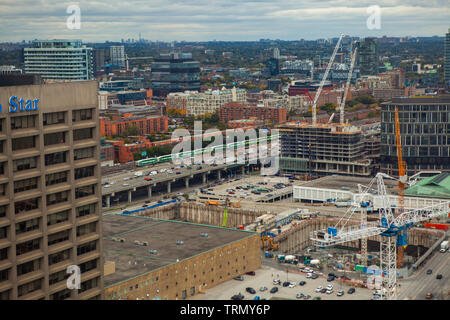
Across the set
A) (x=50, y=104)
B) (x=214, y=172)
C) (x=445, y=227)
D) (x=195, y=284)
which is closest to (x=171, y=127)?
(x=214, y=172)

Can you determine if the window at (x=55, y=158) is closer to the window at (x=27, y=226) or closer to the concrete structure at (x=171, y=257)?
the window at (x=27, y=226)

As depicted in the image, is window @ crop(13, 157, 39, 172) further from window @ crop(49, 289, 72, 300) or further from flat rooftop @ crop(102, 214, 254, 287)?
flat rooftop @ crop(102, 214, 254, 287)

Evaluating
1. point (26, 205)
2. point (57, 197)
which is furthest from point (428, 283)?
point (26, 205)

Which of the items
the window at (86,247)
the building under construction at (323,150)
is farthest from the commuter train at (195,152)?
the window at (86,247)

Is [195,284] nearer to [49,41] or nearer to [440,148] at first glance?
[440,148]

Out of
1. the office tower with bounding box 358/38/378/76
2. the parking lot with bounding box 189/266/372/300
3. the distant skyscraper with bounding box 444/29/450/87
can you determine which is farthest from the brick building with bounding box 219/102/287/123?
the office tower with bounding box 358/38/378/76
